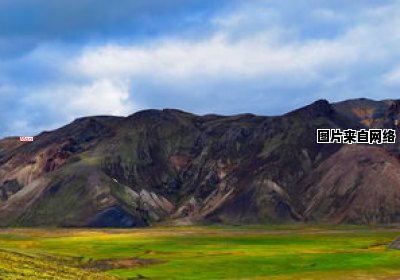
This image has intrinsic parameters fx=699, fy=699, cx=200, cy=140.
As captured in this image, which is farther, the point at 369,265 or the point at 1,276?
the point at 369,265

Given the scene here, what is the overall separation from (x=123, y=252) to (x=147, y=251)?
4521mm

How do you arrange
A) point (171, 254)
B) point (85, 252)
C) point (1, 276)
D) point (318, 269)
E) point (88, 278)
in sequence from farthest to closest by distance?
point (85, 252), point (171, 254), point (318, 269), point (88, 278), point (1, 276)

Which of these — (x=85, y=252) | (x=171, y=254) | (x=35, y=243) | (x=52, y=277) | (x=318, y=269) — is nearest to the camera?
(x=52, y=277)

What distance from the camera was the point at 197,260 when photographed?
349ft

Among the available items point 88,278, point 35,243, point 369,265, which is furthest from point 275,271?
point 35,243

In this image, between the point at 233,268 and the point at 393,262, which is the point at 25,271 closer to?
the point at 233,268

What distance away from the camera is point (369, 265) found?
91812mm

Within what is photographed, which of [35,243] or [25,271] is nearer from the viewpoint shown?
[25,271]

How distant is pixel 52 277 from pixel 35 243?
359 feet

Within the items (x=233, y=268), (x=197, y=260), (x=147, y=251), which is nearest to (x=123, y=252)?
(x=147, y=251)

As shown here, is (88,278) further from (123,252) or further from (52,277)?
(123,252)

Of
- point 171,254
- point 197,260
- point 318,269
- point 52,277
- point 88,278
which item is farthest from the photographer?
point 171,254

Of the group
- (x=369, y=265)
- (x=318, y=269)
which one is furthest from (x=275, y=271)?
(x=369, y=265)

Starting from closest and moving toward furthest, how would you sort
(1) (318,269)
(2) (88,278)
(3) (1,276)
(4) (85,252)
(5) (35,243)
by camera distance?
1. (3) (1,276)
2. (2) (88,278)
3. (1) (318,269)
4. (4) (85,252)
5. (5) (35,243)
